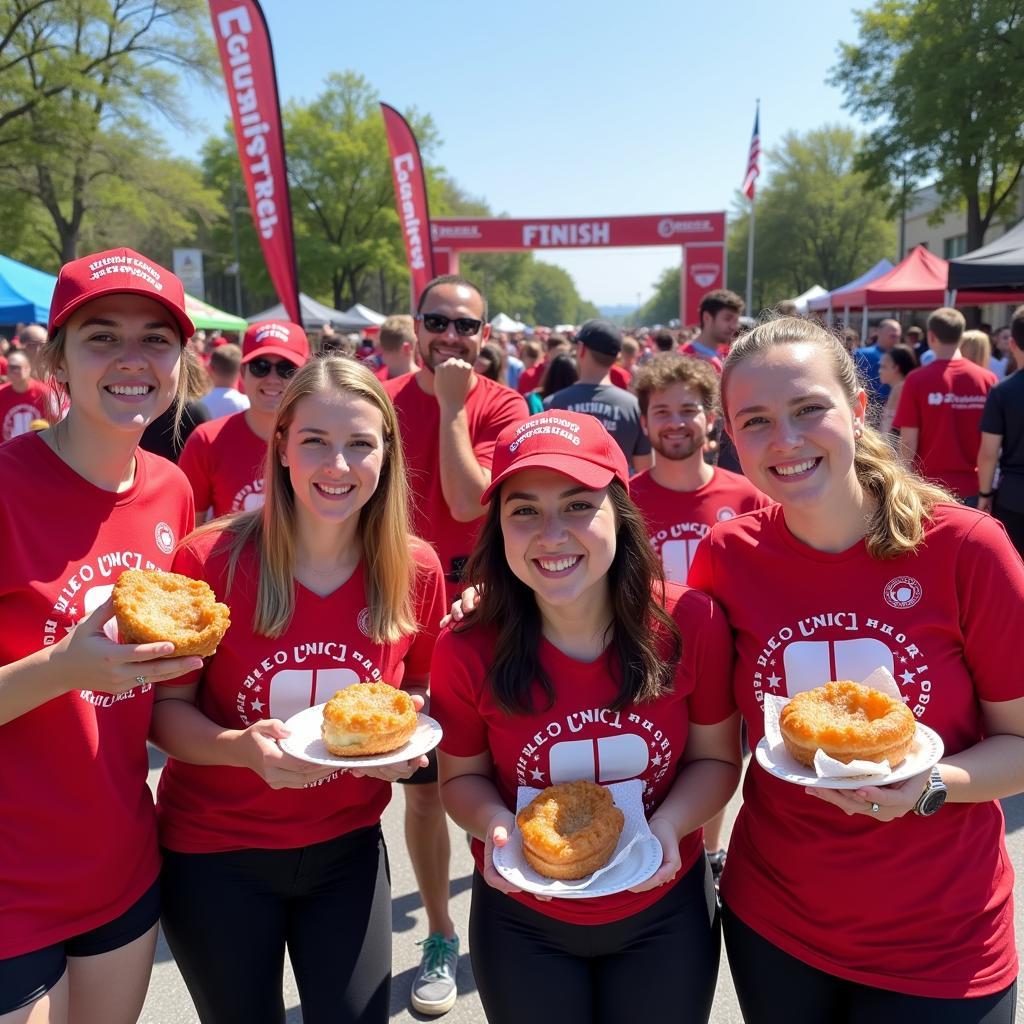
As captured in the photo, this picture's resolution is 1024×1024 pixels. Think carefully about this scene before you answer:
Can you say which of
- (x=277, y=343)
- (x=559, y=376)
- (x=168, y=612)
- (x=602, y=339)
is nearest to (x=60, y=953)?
(x=168, y=612)

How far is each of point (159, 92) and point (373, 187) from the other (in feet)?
58.1

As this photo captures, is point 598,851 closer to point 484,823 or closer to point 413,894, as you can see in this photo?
point 484,823

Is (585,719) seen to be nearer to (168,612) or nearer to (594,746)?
(594,746)

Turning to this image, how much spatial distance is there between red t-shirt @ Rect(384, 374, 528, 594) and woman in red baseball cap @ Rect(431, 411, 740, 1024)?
161 centimetres

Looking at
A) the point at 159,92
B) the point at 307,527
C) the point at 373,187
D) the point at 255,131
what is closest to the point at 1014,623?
the point at 307,527

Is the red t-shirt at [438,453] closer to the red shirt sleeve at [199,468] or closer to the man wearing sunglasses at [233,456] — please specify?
the man wearing sunglasses at [233,456]

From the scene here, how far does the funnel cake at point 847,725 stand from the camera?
1.80m

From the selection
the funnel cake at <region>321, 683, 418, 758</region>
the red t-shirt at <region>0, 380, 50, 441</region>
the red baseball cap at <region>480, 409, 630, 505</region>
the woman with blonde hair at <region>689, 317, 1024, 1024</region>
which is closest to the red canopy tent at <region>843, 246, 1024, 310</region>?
the red t-shirt at <region>0, 380, 50, 441</region>

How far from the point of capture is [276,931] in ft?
7.76

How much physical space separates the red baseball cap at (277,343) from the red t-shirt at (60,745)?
2706mm

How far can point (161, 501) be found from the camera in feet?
7.77

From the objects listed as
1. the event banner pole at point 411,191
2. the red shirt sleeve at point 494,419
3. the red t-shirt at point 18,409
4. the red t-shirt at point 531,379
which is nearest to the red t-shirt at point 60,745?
the red shirt sleeve at point 494,419

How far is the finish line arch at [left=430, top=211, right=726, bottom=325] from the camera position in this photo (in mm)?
32188

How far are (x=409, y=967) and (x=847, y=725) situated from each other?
2576mm
